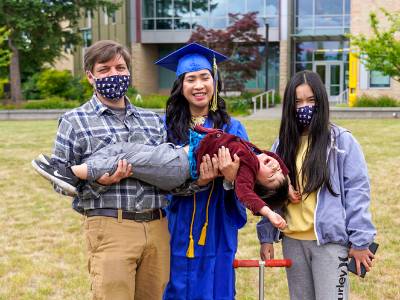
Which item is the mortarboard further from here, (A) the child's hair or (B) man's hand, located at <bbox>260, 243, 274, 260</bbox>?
(B) man's hand, located at <bbox>260, 243, 274, 260</bbox>

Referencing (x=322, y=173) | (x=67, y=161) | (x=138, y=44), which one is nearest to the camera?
(x=67, y=161)

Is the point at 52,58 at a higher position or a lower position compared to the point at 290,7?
lower

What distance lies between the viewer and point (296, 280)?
3.15 meters

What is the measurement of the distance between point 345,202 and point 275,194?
38cm

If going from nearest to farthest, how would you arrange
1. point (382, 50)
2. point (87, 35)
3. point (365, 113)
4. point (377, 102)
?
point (382, 50) < point (365, 113) < point (377, 102) < point (87, 35)

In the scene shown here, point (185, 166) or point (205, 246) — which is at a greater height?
point (185, 166)

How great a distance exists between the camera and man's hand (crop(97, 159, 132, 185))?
8.75 ft

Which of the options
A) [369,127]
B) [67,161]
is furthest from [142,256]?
[369,127]

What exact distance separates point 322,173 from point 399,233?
13.5 ft

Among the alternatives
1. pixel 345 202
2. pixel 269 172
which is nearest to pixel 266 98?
pixel 345 202

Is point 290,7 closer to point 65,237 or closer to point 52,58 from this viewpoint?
point 52,58

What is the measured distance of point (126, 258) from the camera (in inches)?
108

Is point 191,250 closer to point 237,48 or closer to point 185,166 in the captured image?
point 185,166

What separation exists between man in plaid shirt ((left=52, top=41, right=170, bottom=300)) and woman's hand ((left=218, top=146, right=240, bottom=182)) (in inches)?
15.0
